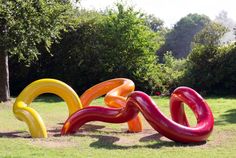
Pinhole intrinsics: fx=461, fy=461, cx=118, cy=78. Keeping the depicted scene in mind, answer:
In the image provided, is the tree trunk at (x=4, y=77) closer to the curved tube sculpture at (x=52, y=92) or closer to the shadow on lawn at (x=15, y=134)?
the curved tube sculpture at (x=52, y=92)

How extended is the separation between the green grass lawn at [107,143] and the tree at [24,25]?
4848mm

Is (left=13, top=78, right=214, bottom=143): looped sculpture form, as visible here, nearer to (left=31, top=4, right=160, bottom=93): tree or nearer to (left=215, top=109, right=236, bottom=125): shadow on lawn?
(left=215, top=109, right=236, bottom=125): shadow on lawn

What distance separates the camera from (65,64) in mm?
26375

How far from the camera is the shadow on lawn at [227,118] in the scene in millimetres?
14211

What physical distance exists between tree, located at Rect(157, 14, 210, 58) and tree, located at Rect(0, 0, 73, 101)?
147ft

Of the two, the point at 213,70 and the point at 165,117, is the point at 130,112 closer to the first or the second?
the point at 165,117

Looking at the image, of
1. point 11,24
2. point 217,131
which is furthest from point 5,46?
point 217,131

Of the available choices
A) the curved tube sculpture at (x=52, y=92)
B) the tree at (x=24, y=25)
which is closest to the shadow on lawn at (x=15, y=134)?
the curved tube sculpture at (x=52, y=92)

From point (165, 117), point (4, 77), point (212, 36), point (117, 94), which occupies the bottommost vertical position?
point (165, 117)

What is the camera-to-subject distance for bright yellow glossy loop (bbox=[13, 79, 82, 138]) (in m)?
11.4

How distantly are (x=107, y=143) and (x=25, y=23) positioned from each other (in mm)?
9806

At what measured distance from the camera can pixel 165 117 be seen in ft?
33.8

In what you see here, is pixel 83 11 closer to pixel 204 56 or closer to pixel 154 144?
pixel 204 56

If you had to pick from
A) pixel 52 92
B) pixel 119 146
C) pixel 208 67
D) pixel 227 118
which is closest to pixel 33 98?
pixel 52 92
